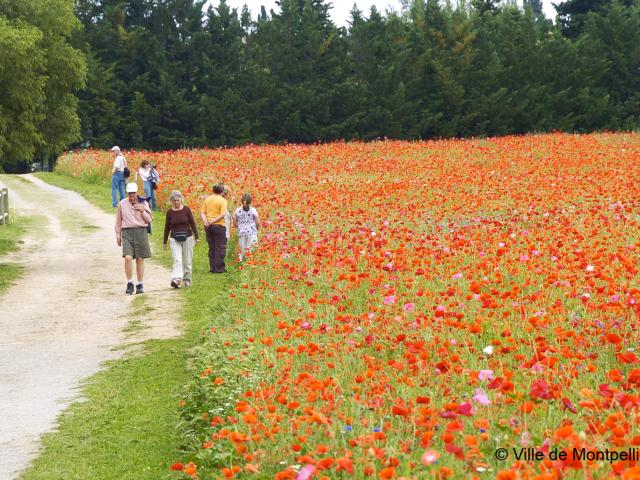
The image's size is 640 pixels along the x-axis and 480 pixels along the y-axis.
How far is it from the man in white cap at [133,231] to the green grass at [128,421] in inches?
113

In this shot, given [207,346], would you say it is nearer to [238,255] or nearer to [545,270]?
[545,270]

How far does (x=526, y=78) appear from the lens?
177 feet

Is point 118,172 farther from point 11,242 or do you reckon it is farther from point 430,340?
point 430,340

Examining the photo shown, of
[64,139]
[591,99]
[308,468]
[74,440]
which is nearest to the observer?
[308,468]

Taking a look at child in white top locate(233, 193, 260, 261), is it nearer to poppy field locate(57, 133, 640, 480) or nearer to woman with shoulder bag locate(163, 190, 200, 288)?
poppy field locate(57, 133, 640, 480)

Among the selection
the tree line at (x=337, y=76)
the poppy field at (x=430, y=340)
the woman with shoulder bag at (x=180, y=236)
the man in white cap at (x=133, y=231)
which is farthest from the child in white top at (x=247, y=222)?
the tree line at (x=337, y=76)

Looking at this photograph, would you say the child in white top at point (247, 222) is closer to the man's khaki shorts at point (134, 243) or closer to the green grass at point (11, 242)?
the man's khaki shorts at point (134, 243)

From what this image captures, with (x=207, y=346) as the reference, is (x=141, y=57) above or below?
Answer: above

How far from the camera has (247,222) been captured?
1585 centimetres

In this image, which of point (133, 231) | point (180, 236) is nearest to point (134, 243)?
point (133, 231)

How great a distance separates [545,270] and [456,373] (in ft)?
12.8

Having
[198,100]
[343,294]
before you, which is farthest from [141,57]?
[343,294]

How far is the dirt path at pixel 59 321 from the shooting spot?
8.44m

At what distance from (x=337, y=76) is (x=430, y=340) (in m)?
47.8
